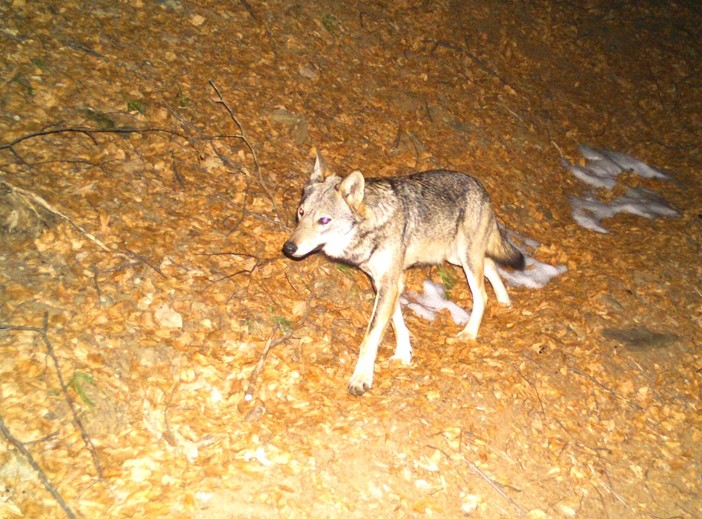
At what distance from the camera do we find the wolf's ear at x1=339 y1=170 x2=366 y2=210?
503 cm

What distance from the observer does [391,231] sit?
5.42 m

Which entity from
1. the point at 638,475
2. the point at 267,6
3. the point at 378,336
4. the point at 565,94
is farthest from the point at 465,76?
the point at 638,475

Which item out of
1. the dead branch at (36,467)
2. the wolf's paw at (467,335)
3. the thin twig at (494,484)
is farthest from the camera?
the wolf's paw at (467,335)

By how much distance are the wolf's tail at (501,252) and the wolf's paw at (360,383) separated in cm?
300

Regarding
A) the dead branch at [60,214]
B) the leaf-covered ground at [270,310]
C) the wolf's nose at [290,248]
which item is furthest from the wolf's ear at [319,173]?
the dead branch at [60,214]

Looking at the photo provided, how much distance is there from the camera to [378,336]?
5.45 meters

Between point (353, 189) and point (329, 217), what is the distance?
16.6 inches

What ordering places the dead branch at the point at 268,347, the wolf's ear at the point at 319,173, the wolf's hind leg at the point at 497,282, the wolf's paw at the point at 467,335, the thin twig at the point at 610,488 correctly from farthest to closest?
the wolf's hind leg at the point at 497,282 → the wolf's paw at the point at 467,335 → the wolf's ear at the point at 319,173 → the dead branch at the point at 268,347 → the thin twig at the point at 610,488

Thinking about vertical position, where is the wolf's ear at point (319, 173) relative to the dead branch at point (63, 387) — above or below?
above

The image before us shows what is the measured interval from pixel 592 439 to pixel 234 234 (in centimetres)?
519

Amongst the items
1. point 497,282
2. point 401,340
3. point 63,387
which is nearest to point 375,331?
point 401,340

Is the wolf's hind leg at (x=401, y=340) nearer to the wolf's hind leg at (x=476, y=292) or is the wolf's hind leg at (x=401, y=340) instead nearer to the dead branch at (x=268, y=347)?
the wolf's hind leg at (x=476, y=292)

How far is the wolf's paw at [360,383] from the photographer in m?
5.19

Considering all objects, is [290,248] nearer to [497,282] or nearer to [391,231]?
[391,231]
